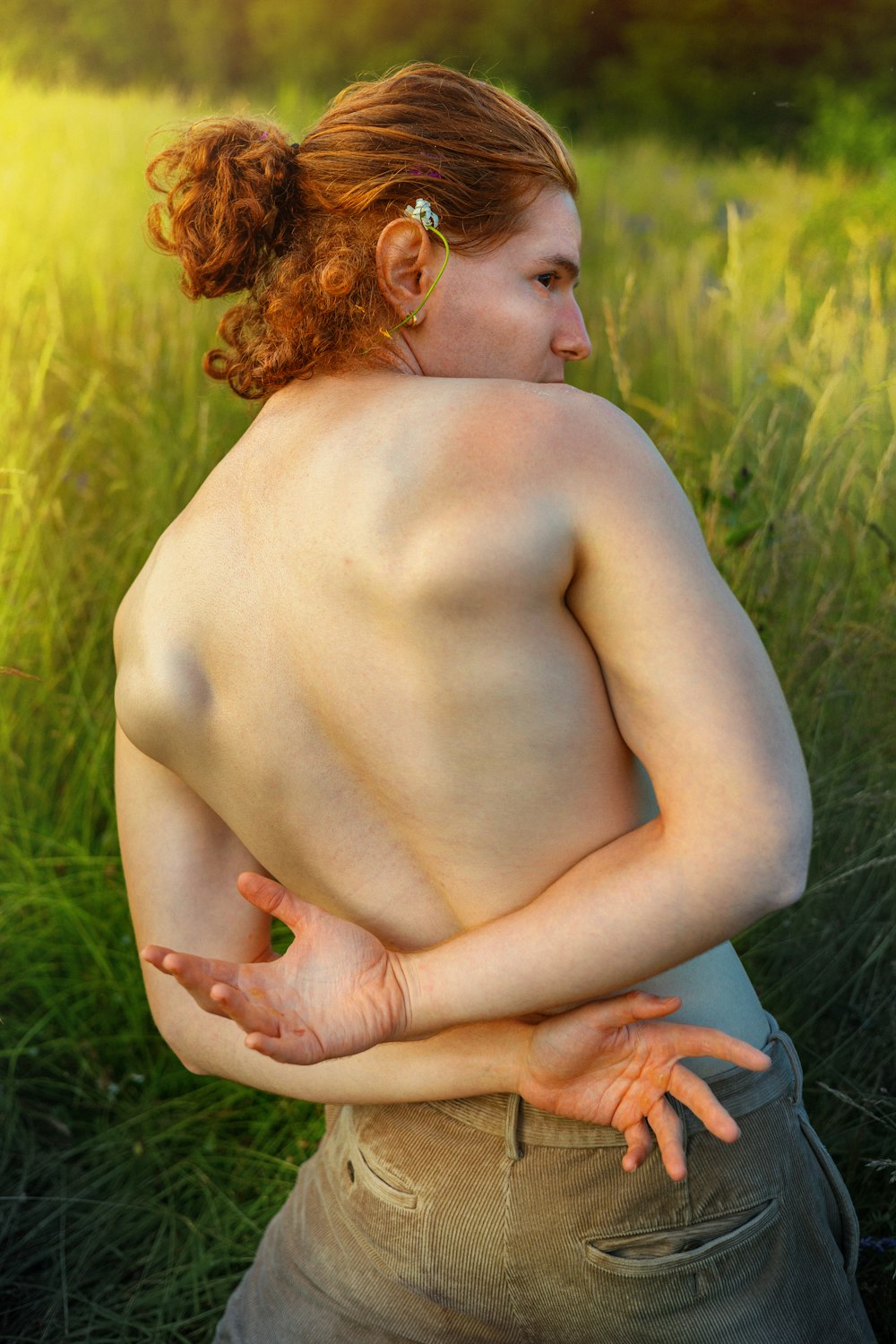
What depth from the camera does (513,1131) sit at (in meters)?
1.14

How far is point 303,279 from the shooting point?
1186 mm

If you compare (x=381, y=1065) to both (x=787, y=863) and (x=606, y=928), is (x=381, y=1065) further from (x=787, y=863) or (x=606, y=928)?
(x=787, y=863)

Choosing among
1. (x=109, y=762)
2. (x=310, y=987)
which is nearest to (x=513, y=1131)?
(x=310, y=987)

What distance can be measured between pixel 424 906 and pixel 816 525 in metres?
1.79

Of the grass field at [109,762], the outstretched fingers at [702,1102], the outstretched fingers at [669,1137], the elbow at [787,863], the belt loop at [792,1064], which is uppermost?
the elbow at [787,863]

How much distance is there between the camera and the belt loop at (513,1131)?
114 centimetres

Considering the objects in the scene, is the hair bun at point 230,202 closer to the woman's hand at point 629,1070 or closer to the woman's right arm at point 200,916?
the woman's right arm at point 200,916

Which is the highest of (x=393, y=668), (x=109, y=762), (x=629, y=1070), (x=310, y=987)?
(x=393, y=668)

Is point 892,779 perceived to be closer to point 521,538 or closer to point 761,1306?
point 761,1306

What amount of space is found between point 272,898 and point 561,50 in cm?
894

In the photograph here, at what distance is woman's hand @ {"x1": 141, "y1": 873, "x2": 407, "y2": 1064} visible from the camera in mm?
981

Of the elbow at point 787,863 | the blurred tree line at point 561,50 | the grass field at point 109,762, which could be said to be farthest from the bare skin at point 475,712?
the blurred tree line at point 561,50

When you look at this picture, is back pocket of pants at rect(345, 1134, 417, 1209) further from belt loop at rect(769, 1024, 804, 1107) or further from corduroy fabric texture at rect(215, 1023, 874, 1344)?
belt loop at rect(769, 1024, 804, 1107)

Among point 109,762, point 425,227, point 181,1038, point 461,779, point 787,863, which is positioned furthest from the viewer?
point 109,762
